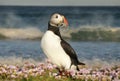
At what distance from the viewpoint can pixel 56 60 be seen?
10406 mm

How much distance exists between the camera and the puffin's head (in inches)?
402

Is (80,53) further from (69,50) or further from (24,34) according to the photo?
(24,34)

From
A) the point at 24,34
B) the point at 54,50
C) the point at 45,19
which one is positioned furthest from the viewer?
the point at 45,19

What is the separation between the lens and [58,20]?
33.6 feet

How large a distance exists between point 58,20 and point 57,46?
49cm

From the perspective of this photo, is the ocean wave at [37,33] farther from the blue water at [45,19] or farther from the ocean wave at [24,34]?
the blue water at [45,19]

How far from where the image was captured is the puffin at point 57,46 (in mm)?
10180

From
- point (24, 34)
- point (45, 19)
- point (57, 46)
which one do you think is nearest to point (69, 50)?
point (57, 46)

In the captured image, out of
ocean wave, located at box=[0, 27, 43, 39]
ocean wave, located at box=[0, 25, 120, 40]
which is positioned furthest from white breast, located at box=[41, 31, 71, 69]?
ocean wave, located at box=[0, 27, 43, 39]

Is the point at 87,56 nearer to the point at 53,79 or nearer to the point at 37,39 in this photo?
the point at 53,79

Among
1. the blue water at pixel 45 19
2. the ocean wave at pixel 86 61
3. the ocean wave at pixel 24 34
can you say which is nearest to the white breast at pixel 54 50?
the ocean wave at pixel 86 61

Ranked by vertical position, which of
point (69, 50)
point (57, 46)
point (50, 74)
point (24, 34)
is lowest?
point (24, 34)

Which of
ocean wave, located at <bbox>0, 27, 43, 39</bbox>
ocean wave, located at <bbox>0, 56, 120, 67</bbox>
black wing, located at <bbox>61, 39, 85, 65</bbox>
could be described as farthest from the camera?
ocean wave, located at <bbox>0, 27, 43, 39</bbox>

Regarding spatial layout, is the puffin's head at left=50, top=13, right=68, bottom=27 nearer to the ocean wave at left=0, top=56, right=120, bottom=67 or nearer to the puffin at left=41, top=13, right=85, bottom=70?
the puffin at left=41, top=13, right=85, bottom=70
